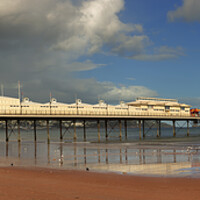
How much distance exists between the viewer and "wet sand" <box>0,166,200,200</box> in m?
11.0

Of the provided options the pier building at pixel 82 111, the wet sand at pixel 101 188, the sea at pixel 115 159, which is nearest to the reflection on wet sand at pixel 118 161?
the sea at pixel 115 159

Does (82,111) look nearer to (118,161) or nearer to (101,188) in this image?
(118,161)

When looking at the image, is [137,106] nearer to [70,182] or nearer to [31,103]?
[31,103]

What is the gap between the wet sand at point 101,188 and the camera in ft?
36.2

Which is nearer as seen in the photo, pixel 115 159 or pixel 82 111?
pixel 115 159

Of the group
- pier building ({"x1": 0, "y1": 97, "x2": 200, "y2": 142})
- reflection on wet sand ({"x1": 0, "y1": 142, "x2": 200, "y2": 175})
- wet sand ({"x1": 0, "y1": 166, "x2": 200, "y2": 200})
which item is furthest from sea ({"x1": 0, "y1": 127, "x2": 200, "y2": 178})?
pier building ({"x1": 0, "y1": 97, "x2": 200, "y2": 142})

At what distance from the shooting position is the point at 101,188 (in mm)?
12883

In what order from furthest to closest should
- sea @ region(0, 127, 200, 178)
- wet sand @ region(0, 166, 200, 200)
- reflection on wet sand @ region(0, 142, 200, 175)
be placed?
1. reflection on wet sand @ region(0, 142, 200, 175)
2. sea @ region(0, 127, 200, 178)
3. wet sand @ region(0, 166, 200, 200)

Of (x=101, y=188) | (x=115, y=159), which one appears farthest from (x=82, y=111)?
(x=101, y=188)

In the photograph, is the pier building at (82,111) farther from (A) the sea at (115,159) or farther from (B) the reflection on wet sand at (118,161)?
(B) the reflection on wet sand at (118,161)

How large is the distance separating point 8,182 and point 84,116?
43.4m

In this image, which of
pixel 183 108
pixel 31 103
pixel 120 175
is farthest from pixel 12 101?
pixel 183 108

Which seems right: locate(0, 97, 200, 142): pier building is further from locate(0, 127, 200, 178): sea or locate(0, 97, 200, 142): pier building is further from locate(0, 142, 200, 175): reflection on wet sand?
locate(0, 142, 200, 175): reflection on wet sand

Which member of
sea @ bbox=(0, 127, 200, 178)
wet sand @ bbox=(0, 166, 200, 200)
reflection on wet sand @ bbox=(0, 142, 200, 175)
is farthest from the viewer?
reflection on wet sand @ bbox=(0, 142, 200, 175)
